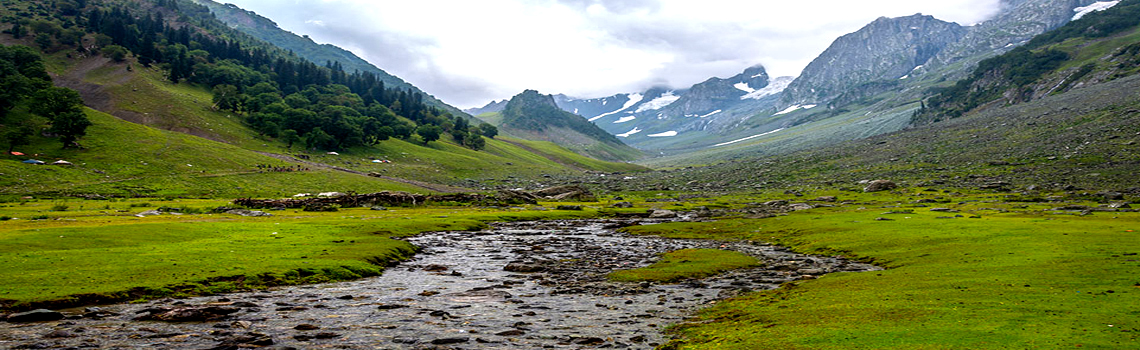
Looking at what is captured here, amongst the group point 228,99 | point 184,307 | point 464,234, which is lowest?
point 464,234

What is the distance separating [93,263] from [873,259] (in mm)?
50076

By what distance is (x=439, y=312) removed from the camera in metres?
23.4

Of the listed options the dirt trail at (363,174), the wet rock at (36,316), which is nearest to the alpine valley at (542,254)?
the wet rock at (36,316)

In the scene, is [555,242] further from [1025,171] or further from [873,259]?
[1025,171]

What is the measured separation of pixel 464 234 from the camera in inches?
2313

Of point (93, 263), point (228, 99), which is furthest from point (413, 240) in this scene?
point (228, 99)

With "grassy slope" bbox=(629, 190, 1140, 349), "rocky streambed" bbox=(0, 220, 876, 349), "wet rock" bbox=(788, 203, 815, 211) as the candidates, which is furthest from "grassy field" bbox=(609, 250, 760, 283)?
"wet rock" bbox=(788, 203, 815, 211)

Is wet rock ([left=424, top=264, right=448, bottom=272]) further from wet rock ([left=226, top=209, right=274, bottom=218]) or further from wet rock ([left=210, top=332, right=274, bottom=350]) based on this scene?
wet rock ([left=226, top=209, right=274, bottom=218])

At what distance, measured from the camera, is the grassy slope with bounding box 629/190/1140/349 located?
50.3 ft

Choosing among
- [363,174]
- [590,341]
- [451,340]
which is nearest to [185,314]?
[451,340]

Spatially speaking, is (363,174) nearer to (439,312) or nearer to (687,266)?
(687,266)

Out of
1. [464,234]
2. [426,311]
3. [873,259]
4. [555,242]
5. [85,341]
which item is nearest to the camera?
[85,341]

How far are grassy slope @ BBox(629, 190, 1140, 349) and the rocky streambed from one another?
3037 mm

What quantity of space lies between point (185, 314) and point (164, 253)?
16.0 metres
